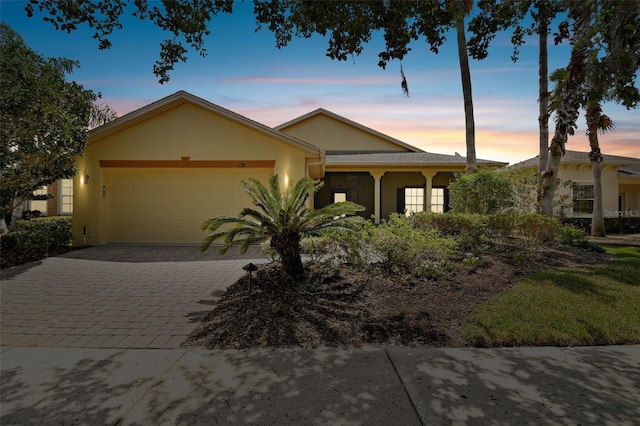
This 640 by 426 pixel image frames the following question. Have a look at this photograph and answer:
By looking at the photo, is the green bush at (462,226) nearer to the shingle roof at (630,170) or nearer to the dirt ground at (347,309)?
the dirt ground at (347,309)

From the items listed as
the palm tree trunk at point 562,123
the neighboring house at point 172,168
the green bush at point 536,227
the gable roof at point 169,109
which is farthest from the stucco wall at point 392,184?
the green bush at point 536,227

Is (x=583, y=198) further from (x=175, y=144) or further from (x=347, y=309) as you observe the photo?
(x=175, y=144)

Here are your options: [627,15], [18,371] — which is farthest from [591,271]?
[18,371]

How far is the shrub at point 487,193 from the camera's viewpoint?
32.3 ft

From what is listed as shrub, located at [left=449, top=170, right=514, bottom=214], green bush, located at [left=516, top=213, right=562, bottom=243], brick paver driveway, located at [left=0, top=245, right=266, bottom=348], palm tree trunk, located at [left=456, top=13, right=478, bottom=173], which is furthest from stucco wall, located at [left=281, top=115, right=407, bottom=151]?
brick paver driveway, located at [left=0, top=245, right=266, bottom=348]

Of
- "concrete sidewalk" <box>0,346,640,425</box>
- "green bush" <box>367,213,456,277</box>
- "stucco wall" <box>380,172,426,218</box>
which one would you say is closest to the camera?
"concrete sidewalk" <box>0,346,640,425</box>

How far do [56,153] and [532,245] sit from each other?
13356 millimetres

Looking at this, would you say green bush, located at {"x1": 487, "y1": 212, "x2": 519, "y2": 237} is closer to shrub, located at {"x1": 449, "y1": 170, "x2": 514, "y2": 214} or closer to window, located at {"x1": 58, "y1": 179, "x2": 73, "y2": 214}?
shrub, located at {"x1": 449, "y1": 170, "x2": 514, "y2": 214}

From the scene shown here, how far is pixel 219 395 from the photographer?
2916 millimetres

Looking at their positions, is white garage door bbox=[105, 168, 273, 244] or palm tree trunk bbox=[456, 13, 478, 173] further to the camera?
palm tree trunk bbox=[456, 13, 478, 173]

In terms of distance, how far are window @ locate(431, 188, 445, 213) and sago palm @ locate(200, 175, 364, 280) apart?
12762mm

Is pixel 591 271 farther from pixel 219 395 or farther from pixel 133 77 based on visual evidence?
pixel 133 77

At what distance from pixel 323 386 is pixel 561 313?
3679 mm

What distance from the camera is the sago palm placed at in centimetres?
582
